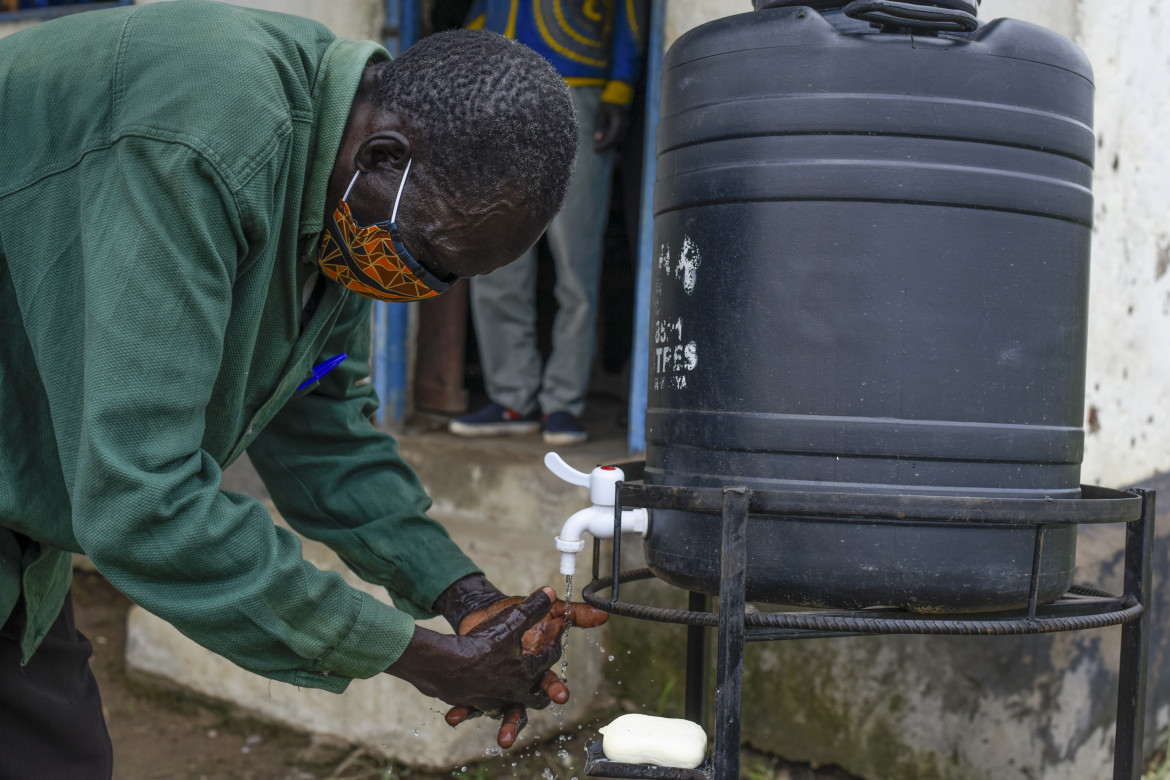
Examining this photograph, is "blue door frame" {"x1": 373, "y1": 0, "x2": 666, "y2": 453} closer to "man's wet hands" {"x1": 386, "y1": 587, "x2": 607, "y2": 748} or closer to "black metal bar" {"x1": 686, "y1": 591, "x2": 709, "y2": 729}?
"black metal bar" {"x1": 686, "y1": 591, "x2": 709, "y2": 729}

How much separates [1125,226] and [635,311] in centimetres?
132

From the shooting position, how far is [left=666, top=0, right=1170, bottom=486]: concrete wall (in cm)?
255

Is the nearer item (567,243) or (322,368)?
(322,368)

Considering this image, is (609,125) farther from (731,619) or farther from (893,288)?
(731,619)

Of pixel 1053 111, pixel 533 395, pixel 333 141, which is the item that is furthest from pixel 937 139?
→ pixel 533 395

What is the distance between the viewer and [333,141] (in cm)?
138

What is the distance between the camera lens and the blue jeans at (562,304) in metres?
3.51

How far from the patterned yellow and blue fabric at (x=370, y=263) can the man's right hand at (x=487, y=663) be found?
0.47 m

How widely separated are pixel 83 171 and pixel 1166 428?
2793 millimetres

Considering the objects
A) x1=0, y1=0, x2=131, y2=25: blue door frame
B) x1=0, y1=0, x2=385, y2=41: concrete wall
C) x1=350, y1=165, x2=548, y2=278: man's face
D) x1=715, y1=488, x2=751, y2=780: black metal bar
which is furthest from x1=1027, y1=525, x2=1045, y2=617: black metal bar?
x1=0, y1=0, x2=131, y2=25: blue door frame

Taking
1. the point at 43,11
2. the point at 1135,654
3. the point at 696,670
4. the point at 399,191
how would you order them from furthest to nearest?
the point at 43,11
the point at 696,670
the point at 1135,654
the point at 399,191

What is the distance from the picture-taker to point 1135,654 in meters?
1.53

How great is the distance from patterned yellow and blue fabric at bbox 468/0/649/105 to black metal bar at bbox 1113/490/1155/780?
235cm

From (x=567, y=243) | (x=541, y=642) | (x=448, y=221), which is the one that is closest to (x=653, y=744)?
(x=541, y=642)
